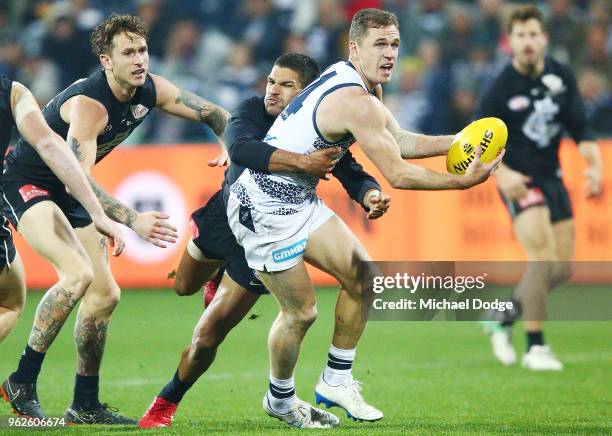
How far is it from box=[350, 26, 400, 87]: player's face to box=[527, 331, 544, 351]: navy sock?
A: 3.64m

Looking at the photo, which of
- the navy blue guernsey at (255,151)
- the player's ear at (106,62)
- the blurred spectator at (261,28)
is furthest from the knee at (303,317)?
the blurred spectator at (261,28)

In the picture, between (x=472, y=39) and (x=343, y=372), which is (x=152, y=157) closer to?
(x=472, y=39)

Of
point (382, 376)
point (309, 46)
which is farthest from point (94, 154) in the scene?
point (309, 46)

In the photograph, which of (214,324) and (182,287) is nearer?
(214,324)

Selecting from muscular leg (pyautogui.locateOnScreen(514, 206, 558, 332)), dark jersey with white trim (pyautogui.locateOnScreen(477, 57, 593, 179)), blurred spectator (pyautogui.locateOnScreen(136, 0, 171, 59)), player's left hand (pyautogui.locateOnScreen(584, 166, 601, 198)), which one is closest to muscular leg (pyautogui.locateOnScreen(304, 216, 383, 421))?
muscular leg (pyautogui.locateOnScreen(514, 206, 558, 332))

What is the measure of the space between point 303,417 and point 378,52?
2.17m

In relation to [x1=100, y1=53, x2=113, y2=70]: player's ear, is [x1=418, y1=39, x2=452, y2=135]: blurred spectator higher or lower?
lower

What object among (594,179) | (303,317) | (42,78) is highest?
(594,179)

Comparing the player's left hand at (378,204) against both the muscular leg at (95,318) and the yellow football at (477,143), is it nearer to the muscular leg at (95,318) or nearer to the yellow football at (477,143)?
the yellow football at (477,143)

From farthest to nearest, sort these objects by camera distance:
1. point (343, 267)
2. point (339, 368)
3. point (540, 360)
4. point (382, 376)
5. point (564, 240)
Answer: point (564, 240) < point (540, 360) < point (382, 376) < point (339, 368) < point (343, 267)

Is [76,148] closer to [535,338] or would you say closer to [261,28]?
[535,338]

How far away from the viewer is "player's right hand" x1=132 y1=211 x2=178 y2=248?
6047mm

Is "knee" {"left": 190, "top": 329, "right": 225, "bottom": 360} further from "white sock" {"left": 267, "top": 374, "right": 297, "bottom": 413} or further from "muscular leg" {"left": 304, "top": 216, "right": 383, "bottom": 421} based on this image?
"muscular leg" {"left": 304, "top": 216, "right": 383, "bottom": 421}

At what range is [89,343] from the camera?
712cm
